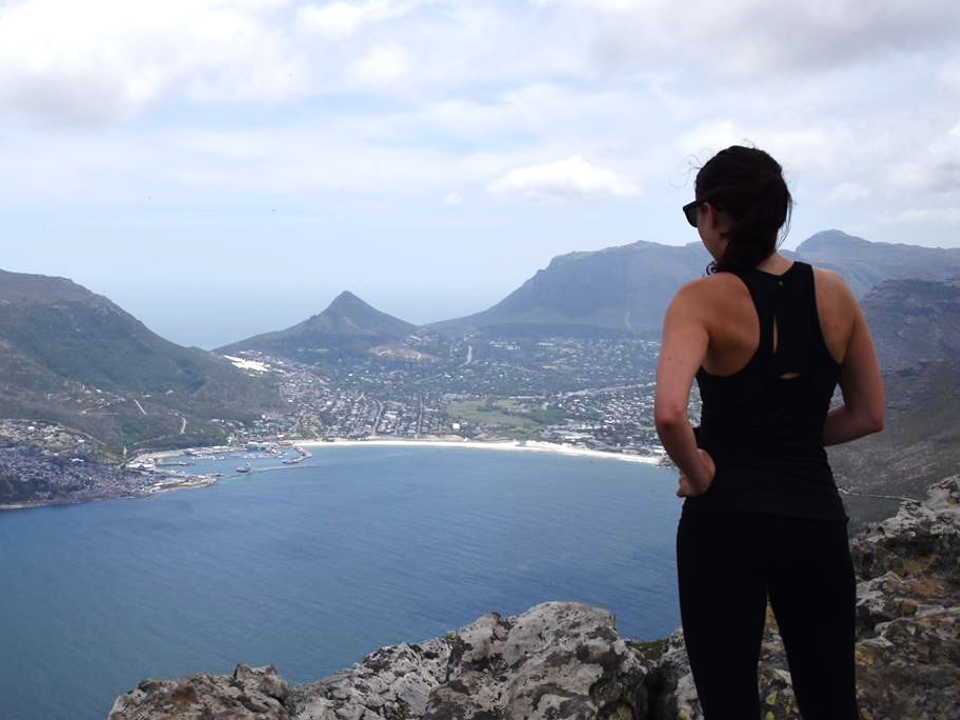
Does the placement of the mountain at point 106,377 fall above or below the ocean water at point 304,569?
above

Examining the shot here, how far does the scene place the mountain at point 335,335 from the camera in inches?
5842

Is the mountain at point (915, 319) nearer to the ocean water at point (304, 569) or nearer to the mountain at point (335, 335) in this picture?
the ocean water at point (304, 569)

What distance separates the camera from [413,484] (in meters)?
71.9

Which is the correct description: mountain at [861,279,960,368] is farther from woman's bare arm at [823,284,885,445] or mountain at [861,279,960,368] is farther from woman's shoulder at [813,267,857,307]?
woman's shoulder at [813,267,857,307]

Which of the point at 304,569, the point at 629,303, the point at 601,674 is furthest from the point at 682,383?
the point at 629,303

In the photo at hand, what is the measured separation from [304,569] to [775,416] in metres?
50.8

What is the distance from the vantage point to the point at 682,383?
2.33 meters

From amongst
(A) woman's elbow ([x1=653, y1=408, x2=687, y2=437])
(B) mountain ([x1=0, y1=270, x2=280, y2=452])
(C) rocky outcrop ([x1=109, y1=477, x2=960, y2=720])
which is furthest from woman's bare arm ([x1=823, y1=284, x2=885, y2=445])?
(B) mountain ([x1=0, y1=270, x2=280, y2=452])

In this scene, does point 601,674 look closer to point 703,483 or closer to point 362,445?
point 703,483

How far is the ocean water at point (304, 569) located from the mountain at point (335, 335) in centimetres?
7385

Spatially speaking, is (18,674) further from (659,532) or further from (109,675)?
(659,532)

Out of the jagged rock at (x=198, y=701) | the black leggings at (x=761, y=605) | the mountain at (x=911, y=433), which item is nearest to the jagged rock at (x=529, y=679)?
the jagged rock at (x=198, y=701)

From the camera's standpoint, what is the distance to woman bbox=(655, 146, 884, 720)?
99.5 inches

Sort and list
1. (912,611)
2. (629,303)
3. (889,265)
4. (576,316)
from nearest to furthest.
Result: (912,611) < (889,265) < (629,303) < (576,316)
